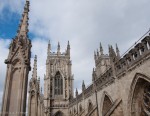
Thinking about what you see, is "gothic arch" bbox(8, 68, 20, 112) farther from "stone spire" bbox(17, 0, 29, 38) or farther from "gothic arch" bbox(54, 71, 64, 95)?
"gothic arch" bbox(54, 71, 64, 95)

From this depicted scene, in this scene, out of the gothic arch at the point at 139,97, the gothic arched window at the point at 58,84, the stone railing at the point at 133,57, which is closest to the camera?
the stone railing at the point at 133,57

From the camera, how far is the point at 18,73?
554 centimetres

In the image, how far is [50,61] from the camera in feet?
157

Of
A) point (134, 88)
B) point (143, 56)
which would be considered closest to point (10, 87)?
point (143, 56)

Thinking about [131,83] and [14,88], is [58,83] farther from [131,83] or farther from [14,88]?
[14,88]

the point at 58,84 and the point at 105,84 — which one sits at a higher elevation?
the point at 58,84

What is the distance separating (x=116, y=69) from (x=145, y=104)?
149 inches

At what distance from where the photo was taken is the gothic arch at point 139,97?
1194 centimetres

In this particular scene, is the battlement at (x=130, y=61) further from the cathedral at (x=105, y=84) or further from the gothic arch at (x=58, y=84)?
the gothic arch at (x=58, y=84)

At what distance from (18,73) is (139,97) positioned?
9311 millimetres

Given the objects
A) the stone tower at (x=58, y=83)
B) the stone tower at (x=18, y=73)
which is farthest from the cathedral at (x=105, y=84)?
the stone tower at (x=58, y=83)

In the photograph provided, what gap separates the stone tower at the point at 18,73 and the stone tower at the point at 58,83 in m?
36.4

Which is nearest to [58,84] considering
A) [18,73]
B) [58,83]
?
[58,83]

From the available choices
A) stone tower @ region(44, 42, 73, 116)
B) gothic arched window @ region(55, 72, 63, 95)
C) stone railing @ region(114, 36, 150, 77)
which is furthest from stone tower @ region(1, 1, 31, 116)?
gothic arched window @ region(55, 72, 63, 95)
